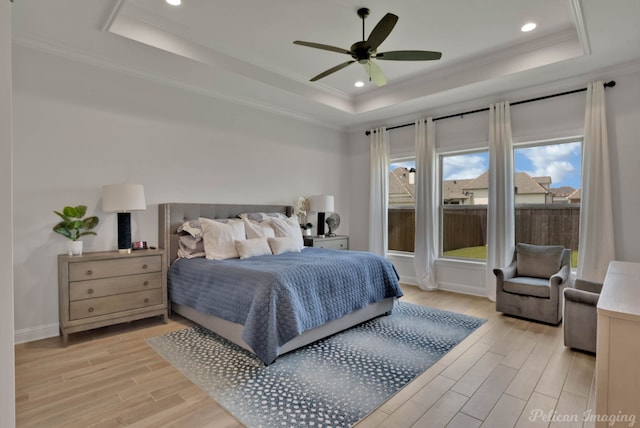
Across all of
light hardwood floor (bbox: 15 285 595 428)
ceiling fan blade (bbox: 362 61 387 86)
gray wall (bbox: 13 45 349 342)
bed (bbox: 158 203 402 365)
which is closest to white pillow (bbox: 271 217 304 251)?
bed (bbox: 158 203 402 365)

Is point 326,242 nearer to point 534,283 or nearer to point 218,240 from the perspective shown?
point 218,240

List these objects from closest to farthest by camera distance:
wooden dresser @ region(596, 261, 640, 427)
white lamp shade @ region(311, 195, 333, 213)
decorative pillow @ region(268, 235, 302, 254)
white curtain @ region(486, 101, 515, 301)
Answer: wooden dresser @ region(596, 261, 640, 427), decorative pillow @ region(268, 235, 302, 254), white curtain @ region(486, 101, 515, 301), white lamp shade @ region(311, 195, 333, 213)

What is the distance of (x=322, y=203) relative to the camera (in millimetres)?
5250

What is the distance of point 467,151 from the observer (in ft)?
16.1

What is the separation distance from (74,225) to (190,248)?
3.55 ft

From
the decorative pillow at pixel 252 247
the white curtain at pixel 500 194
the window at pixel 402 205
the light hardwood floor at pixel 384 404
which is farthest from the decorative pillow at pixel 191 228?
the white curtain at pixel 500 194

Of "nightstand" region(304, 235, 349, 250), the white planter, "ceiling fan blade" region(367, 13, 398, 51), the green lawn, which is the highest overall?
"ceiling fan blade" region(367, 13, 398, 51)

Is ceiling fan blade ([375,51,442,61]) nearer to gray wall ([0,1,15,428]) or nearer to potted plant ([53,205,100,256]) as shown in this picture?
gray wall ([0,1,15,428])

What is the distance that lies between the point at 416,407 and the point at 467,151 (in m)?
3.89

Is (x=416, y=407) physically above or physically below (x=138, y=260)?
below

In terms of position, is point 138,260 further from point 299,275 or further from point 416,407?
point 416,407

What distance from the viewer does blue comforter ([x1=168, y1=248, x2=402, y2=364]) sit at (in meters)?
2.57

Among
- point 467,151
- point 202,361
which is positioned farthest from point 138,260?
point 467,151

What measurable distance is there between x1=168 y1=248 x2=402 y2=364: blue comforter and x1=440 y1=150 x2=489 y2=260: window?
193 centimetres
